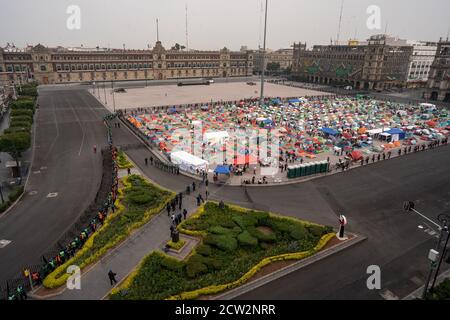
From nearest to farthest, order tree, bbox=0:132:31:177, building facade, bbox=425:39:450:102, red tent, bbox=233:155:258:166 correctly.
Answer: tree, bbox=0:132:31:177, red tent, bbox=233:155:258:166, building facade, bbox=425:39:450:102

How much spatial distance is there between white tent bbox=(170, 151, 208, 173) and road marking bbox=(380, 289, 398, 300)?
A: 24.6 metres

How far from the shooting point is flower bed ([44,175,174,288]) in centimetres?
2192

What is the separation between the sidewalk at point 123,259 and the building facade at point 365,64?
383 feet

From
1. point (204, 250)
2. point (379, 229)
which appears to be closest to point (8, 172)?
point (204, 250)

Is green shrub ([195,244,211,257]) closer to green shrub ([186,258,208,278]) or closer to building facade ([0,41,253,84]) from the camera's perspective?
green shrub ([186,258,208,278])

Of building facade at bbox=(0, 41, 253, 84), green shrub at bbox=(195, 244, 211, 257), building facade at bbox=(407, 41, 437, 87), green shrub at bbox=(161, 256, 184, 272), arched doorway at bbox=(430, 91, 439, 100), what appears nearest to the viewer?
green shrub at bbox=(161, 256, 184, 272)

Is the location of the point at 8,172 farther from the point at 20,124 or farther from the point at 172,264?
the point at 172,264

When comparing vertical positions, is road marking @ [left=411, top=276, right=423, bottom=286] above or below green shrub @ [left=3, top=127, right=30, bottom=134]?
below

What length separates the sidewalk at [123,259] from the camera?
64.3 ft

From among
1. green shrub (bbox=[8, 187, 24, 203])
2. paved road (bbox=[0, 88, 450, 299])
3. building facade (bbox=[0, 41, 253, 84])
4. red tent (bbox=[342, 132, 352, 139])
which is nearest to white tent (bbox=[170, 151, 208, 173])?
paved road (bbox=[0, 88, 450, 299])

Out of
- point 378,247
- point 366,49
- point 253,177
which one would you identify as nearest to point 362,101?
point 366,49

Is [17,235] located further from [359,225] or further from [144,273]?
[359,225]

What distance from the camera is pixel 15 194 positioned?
Answer: 32281 millimetres
